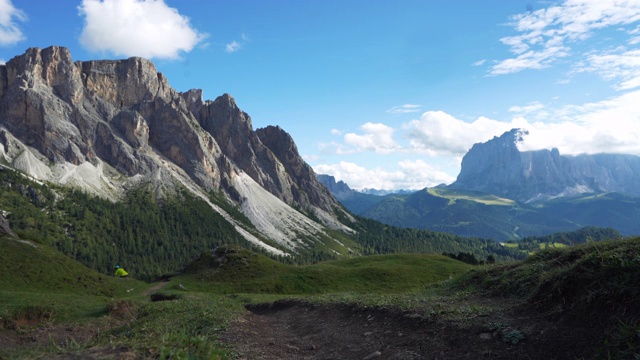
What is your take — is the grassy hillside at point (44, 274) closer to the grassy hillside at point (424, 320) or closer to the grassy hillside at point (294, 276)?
the grassy hillside at point (424, 320)

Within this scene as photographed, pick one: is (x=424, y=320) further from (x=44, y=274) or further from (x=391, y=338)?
(x=44, y=274)

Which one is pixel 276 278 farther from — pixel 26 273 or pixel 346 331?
pixel 346 331

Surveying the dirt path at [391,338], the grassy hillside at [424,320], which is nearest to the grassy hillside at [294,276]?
Answer: the grassy hillside at [424,320]

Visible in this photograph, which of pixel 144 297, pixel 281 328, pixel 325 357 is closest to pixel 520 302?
pixel 325 357

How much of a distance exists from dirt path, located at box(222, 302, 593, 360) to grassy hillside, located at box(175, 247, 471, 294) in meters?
31.1

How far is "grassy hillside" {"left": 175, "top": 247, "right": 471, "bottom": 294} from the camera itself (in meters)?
57.3

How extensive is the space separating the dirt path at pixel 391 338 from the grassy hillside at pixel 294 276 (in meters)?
31.1

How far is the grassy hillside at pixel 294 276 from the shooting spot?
57312 mm

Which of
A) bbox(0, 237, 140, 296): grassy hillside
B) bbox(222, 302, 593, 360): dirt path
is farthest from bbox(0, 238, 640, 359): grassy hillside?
bbox(0, 237, 140, 296): grassy hillside

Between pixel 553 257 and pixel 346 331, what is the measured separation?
11.4 m

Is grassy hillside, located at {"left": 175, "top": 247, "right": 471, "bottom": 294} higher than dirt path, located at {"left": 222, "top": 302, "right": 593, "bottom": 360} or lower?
lower

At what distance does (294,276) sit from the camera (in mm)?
61312

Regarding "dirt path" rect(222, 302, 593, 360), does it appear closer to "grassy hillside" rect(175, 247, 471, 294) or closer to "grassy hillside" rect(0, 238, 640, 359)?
"grassy hillside" rect(0, 238, 640, 359)

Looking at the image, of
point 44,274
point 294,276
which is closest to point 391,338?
point 294,276
